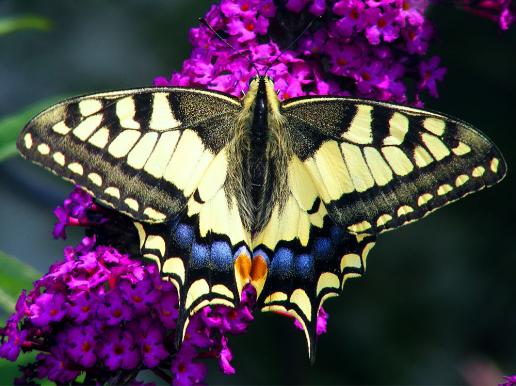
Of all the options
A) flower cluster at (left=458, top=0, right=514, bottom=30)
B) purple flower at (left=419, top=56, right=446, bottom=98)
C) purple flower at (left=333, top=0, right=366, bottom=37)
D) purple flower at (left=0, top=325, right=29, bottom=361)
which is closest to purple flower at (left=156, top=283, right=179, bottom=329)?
purple flower at (left=0, top=325, right=29, bottom=361)

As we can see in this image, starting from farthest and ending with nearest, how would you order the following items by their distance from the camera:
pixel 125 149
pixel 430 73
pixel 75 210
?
pixel 430 73 → pixel 75 210 → pixel 125 149

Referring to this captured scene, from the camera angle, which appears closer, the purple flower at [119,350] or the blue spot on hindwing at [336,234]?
the purple flower at [119,350]

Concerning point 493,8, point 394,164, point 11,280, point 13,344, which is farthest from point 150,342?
point 493,8

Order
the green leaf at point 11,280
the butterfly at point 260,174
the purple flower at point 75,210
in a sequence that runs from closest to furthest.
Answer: the butterfly at point 260,174 < the purple flower at point 75,210 < the green leaf at point 11,280

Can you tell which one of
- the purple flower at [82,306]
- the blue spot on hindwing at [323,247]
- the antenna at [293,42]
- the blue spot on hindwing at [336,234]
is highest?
the antenna at [293,42]

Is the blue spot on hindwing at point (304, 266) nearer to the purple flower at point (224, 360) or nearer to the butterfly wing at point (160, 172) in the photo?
the butterfly wing at point (160, 172)

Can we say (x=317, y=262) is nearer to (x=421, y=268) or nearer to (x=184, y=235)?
(x=184, y=235)

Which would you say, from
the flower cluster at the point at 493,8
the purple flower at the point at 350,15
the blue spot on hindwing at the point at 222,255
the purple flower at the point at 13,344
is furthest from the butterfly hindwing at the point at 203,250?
the flower cluster at the point at 493,8

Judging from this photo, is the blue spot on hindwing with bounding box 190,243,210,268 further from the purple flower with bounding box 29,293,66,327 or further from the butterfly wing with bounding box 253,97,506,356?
the purple flower with bounding box 29,293,66,327
